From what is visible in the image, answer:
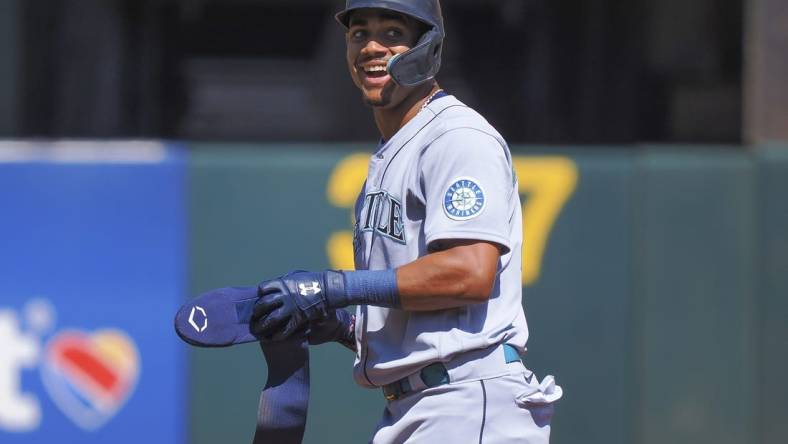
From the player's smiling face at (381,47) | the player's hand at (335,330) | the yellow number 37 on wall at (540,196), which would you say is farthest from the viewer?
the yellow number 37 on wall at (540,196)

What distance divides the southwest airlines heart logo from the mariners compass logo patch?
312cm

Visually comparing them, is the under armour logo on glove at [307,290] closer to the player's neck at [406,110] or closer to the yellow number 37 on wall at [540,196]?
the player's neck at [406,110]

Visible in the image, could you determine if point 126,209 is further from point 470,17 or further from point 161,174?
point 470,17

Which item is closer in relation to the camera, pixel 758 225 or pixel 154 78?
pixel 758 225

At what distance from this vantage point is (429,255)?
2.68m

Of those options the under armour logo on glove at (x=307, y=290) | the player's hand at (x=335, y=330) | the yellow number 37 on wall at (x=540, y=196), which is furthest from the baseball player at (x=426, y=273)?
the yellow number 37 on wall at (x=540, y=196)

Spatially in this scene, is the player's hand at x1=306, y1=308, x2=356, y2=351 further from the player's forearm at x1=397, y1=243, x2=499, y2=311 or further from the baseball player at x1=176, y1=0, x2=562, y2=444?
the player's forearm at x1=397, y1=243, x2=499, y2=311

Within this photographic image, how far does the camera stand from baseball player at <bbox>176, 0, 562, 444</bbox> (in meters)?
2.67

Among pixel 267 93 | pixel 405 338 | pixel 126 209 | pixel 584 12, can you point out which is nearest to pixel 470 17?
pixel 584 12

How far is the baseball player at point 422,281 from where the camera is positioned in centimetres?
267

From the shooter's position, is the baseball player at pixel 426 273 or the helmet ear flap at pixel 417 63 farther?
the helmet ear flap at pixel 417 63

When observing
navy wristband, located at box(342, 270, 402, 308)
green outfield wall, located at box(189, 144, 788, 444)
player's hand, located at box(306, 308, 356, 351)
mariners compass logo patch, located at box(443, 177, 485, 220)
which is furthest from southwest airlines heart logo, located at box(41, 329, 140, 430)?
mariners compass logo patch, located at box(443, 177, 485, 220)

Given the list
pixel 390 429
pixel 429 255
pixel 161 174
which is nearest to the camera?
pixel 429 255

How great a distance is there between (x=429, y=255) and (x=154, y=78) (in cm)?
381
